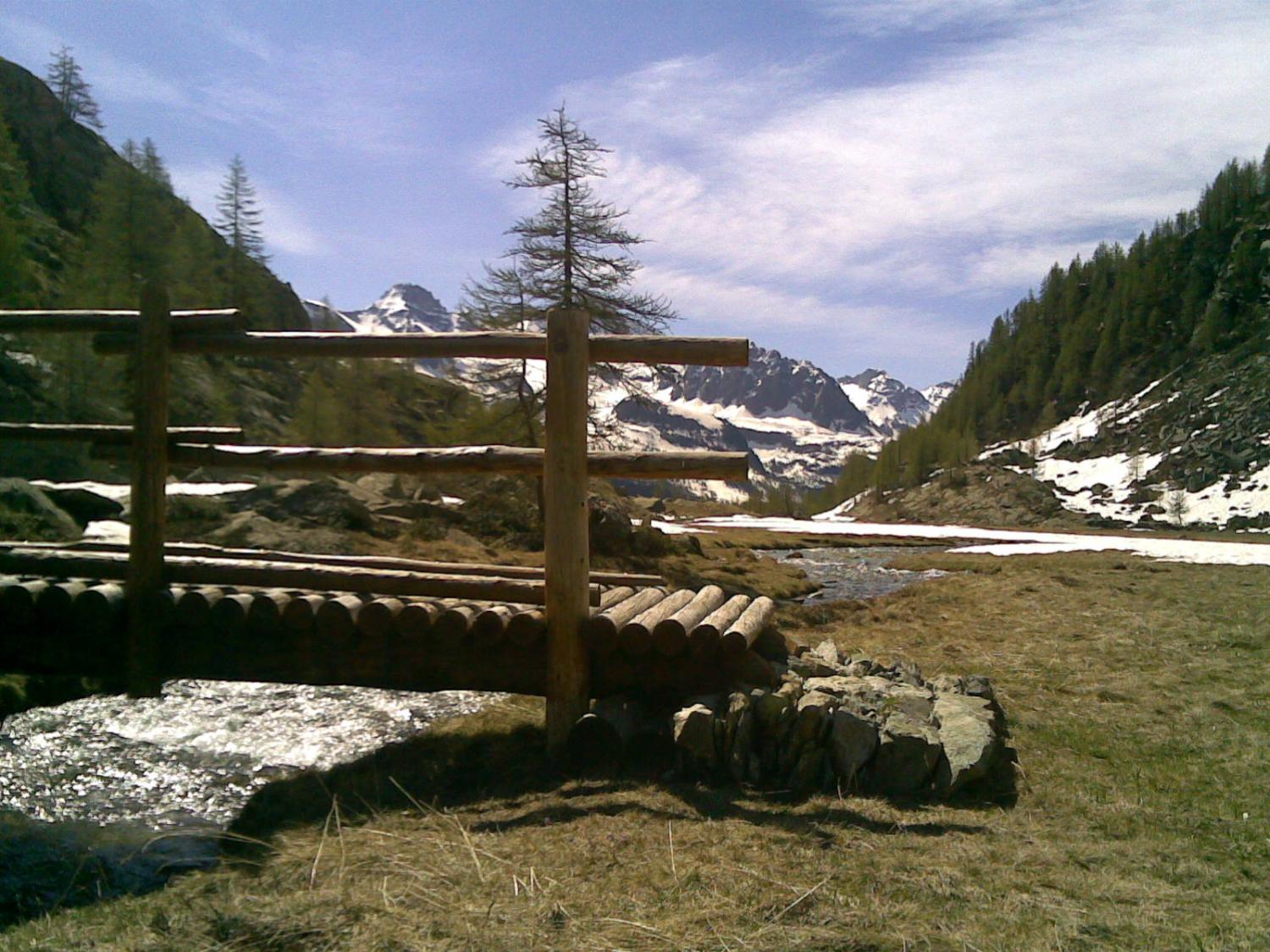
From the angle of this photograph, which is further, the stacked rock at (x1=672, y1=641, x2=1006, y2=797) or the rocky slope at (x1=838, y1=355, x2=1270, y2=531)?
the rocky slope at (x1=838, y1=355, x2=1270, y2=531)

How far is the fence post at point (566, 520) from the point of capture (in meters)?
5.55

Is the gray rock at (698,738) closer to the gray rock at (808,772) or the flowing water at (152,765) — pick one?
the gray rock at (808,772)

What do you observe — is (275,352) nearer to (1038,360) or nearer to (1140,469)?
(1140,469)

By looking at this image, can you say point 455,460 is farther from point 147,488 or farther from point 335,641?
point 147,488

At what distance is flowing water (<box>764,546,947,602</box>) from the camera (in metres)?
17.0

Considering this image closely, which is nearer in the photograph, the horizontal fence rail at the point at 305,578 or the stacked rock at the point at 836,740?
the stacked rock at the point at 836,740

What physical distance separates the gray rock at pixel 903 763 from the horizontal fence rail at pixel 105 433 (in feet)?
17.3

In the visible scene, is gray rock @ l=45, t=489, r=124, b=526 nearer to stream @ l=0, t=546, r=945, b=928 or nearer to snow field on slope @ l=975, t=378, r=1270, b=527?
stream @ l=0, t=546, r=945, b=928

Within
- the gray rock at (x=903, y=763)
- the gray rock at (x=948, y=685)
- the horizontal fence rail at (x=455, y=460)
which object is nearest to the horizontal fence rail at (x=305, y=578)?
the horizontal fence rail at (x=455, y=460)

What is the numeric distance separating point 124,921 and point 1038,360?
413 ft

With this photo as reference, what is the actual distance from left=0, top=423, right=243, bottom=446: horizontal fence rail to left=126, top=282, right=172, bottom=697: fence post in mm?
177

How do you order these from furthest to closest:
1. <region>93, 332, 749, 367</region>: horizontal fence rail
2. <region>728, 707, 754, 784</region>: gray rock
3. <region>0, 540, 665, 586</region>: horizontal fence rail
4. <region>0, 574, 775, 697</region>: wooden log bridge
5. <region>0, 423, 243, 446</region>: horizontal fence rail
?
<region>0, 540, 665, 586</region>: horizontal fence rail → <region>0, 423, 243, 446</region>: horizontal fence rail → <region>0, 574, 775, 697</region>: wooden log bridge → <region>93, 332, 749, 367</region>: horizontal fence rail → <region>728, 707, 754, 784</region>: gray rock

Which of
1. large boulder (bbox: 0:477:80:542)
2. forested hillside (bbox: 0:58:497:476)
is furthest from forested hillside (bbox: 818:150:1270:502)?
large boulder (bbox: 0:477:80:542)

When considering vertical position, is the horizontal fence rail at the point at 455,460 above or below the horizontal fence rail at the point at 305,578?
above
